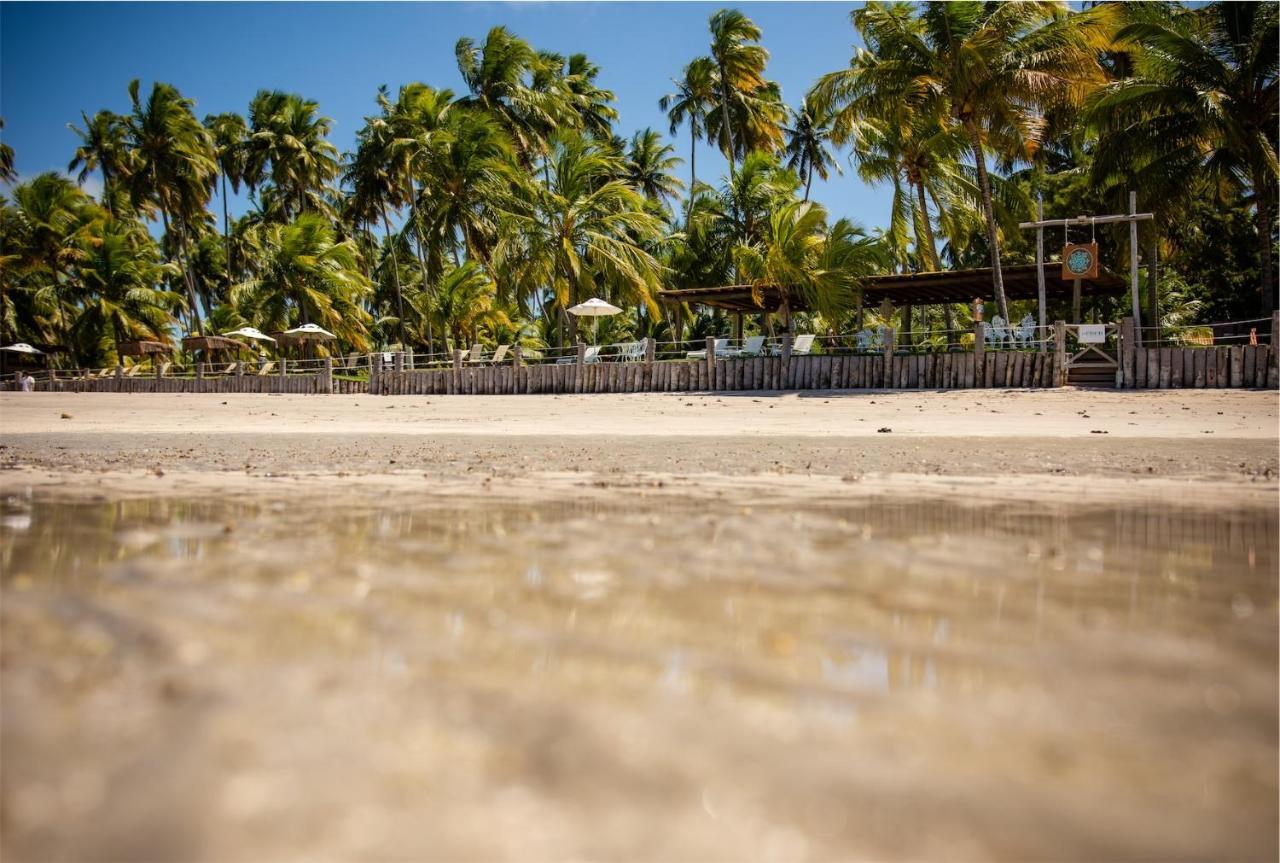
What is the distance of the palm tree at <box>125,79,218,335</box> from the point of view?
40781mm

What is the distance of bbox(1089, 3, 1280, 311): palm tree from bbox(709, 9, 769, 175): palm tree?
17358mm

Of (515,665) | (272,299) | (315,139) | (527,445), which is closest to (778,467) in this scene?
(527,445)

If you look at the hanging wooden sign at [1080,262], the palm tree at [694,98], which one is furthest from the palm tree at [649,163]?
the hanging wooden sign at [1080,262]

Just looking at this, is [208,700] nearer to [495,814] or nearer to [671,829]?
[495,814]

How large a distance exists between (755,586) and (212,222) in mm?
62770

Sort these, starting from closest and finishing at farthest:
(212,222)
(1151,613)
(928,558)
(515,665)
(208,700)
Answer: (208,700)
(515,665)
(1151,613)
(928,558)
(212,222)

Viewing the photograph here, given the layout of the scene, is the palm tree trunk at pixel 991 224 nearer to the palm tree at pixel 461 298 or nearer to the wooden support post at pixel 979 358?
the wooden support post at pixel 979 358

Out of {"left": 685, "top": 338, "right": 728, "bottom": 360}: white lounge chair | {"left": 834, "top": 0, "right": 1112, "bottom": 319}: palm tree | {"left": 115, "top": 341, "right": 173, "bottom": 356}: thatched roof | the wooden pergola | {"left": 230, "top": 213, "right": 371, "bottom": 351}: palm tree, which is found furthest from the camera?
{"left": 230, "top": 213, "right": 371, "bottom": 351}: palm tree

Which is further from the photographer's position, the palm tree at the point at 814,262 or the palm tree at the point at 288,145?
the palm tree at the point at 288,145

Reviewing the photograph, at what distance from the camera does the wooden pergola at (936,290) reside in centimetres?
2172

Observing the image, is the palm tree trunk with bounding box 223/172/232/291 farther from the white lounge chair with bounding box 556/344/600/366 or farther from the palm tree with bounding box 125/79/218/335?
the white lounge chair with bounding box 556/344/600/366

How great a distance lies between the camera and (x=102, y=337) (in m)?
45.3

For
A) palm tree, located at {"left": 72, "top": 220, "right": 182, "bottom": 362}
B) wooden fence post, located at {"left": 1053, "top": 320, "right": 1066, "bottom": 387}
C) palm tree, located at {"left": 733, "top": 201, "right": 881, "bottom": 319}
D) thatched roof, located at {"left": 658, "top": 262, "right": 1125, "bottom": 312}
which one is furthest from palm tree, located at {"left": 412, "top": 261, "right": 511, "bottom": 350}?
wooden fence post, located at {"left": 1053, "top": 320, "right": 1066, "bottom": 387}

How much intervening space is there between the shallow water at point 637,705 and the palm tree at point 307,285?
3940 cm
